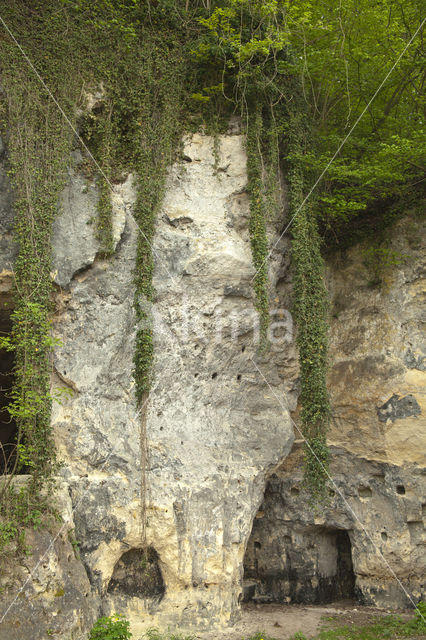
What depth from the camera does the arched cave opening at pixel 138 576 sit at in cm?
867

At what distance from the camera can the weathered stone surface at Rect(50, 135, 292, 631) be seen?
8.63 metres

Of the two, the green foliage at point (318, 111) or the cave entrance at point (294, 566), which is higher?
the green foliage at point (318, 111)

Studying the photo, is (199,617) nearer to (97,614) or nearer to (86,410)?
(97,614)

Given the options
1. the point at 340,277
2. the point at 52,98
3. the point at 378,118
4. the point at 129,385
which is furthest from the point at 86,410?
the point at 378,118

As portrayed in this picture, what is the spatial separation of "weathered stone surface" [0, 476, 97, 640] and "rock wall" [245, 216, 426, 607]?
471 cm

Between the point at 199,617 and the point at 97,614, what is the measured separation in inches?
68.2

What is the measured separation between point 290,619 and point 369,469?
3.18 meters

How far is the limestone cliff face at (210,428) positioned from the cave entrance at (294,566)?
0.03 metres

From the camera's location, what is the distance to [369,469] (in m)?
10.9

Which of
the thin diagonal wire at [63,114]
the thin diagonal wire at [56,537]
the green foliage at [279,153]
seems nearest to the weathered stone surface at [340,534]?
the green foliage at [279,153]

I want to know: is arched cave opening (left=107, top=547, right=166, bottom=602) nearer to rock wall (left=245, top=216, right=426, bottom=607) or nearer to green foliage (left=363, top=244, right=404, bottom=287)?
rock wall (left=245, top=216, right=426, bottom=607)

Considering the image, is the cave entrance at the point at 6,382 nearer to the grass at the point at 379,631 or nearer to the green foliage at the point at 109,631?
the green foliage at the point at 109,631

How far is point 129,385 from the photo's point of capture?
9.10 metres

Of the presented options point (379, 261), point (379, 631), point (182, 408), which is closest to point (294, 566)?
point (379, 631)
